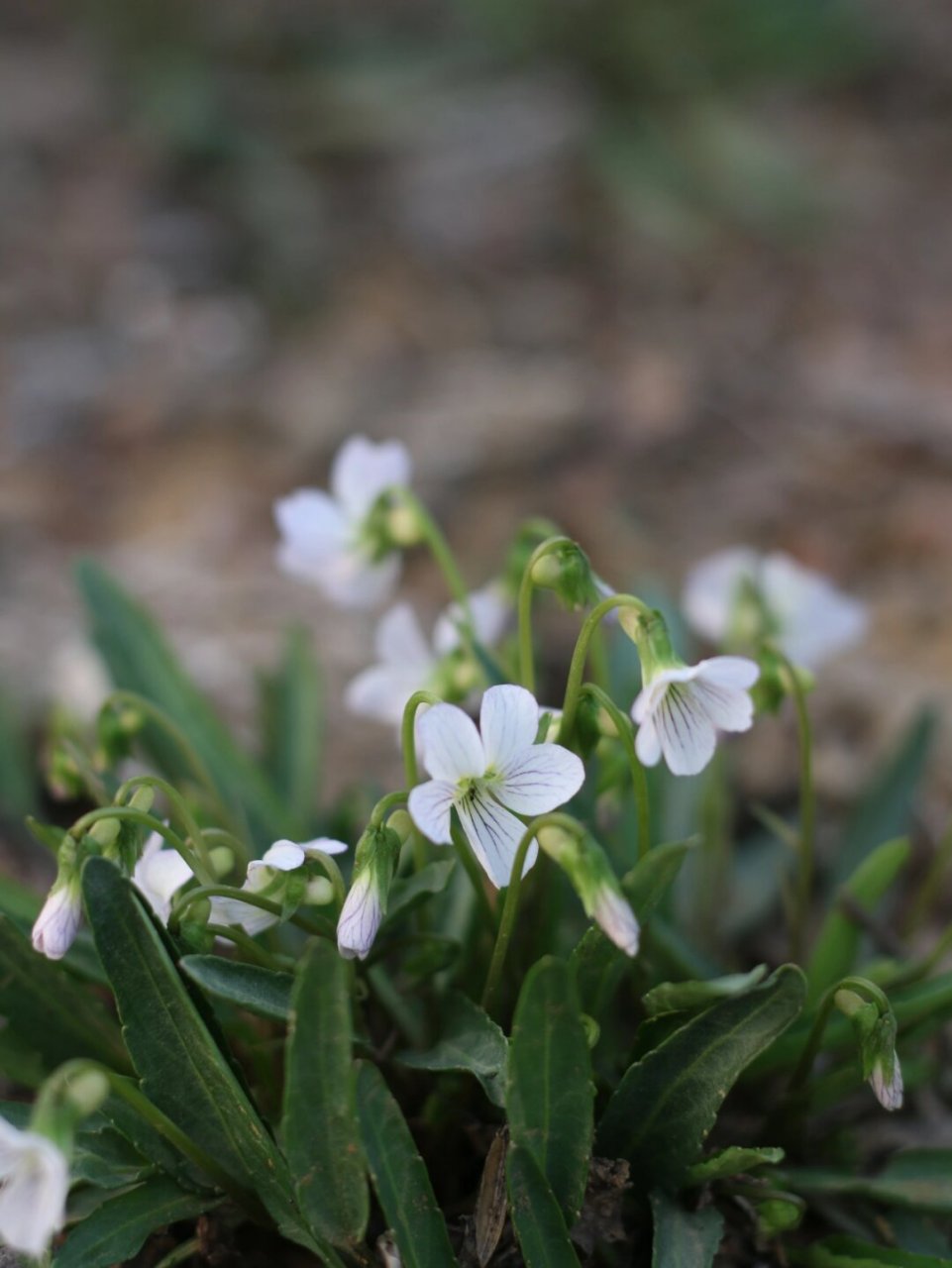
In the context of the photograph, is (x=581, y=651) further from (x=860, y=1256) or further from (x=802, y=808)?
(x=860, y=1256)

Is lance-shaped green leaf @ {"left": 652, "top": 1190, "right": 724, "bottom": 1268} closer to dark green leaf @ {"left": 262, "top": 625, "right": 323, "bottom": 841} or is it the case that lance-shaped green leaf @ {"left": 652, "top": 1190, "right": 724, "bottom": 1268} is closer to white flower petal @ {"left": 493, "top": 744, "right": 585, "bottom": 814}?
white flower petal @ {"left": 493, "top": 744, "right": 585, "bottom": 814}

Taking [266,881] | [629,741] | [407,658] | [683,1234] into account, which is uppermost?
[629,741]

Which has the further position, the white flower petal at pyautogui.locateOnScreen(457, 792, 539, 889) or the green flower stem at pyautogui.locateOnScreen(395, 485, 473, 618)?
the green flower stem at pyautogui.locateOnScreen(395, 485, 473, 618)

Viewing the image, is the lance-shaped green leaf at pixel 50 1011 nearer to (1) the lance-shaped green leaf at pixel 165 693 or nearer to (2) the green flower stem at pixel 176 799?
(2) the green flower stem at pixel 176 799

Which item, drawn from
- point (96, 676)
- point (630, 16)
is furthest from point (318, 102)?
point (96, 676)

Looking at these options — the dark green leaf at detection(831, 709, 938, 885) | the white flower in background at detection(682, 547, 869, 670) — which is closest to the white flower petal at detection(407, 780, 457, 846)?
Result: the white flower in background at detection(682, 547, 869, 670)

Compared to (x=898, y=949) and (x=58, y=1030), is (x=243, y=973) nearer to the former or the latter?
(x=58, y=1030)

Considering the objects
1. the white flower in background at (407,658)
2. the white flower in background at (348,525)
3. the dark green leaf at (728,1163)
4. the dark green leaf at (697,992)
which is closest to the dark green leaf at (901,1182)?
the dark green leaf at (728,1163)

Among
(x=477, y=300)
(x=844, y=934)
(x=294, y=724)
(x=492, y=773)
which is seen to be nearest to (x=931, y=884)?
(x=844, y=934)
